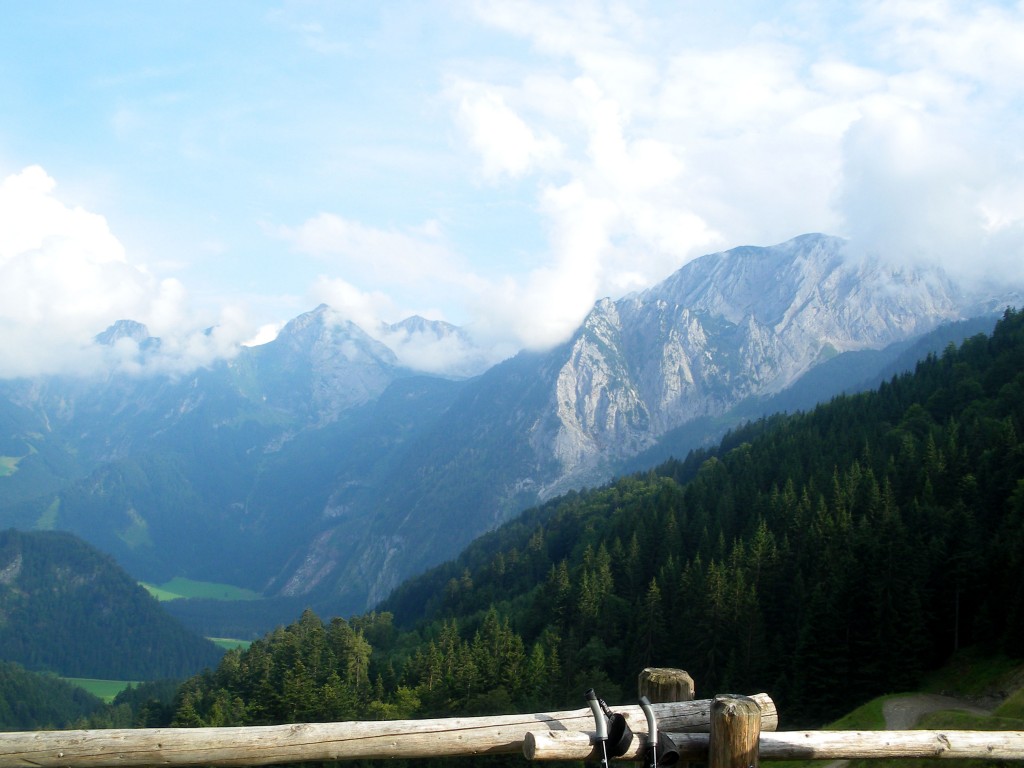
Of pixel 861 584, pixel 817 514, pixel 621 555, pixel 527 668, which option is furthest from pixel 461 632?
pixel 861 584

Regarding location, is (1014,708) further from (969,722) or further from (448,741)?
(448,741)

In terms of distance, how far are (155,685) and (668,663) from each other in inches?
5965

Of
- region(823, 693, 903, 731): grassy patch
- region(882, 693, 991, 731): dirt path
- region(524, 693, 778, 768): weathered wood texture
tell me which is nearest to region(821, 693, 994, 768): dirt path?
region(882, 693, 991, 731): dirt path

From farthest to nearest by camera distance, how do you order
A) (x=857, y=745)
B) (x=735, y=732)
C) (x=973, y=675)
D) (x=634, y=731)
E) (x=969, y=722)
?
(x=973, y=675), (x=969, y=722), (x=857, y=745), (x=634, y=731), (x=735, y=732)

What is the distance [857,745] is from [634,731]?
9.74ft

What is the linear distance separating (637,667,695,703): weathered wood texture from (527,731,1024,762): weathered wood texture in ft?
2.40

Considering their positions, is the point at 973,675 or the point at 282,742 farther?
the point at 973,675

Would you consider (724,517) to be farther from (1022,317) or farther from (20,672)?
(20,672)

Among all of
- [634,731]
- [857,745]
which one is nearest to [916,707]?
[857,745]

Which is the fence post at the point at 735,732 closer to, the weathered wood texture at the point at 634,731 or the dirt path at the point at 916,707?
the weathered wood texture at the point at 634,731

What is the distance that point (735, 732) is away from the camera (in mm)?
8727

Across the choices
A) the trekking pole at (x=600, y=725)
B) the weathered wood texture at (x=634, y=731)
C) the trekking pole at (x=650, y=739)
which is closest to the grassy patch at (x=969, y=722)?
the weathered wood texture at (x=634, y=731)

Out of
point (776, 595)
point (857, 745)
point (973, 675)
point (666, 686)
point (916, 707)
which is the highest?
point (666, 686)

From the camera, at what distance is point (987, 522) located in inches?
2692
